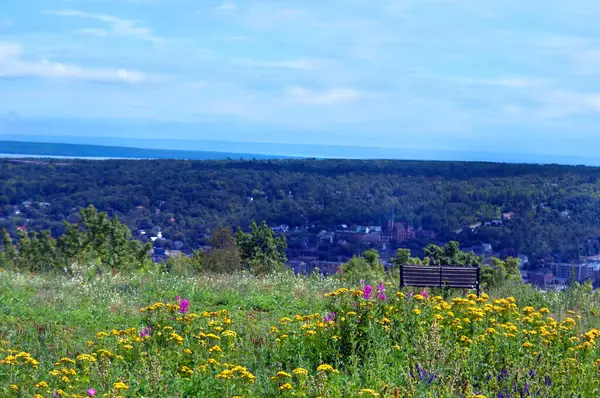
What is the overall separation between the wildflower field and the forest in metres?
13.0

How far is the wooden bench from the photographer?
32.1 ft

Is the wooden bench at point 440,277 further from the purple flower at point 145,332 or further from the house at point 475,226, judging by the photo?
the house at point 475,226

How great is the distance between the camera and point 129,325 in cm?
821

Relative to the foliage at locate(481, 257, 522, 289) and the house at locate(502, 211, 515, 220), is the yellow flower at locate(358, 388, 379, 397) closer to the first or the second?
the foliage at locate(481, 257, 522, 289)

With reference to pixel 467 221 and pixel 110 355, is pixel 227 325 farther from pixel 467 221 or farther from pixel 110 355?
pixel 467 221

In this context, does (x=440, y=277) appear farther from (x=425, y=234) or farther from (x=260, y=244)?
(x=425, y=234)

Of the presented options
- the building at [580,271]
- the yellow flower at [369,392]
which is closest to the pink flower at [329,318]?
the yellow flower at [369,392]

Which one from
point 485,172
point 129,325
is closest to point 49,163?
point 485,172

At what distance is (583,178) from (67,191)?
2770 cm

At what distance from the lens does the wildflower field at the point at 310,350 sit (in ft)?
15.9

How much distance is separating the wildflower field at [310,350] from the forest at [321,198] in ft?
42.6

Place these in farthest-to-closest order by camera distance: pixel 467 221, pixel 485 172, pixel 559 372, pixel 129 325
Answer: pixel 485 172
pixel 467 221
pixel 129 325
pixel 559 372

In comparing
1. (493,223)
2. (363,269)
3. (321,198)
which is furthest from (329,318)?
(321,198)

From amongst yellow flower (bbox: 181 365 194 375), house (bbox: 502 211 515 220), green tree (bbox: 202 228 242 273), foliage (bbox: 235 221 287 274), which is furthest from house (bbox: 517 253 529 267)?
yellow flower (bbox: 181 365 194 375)
